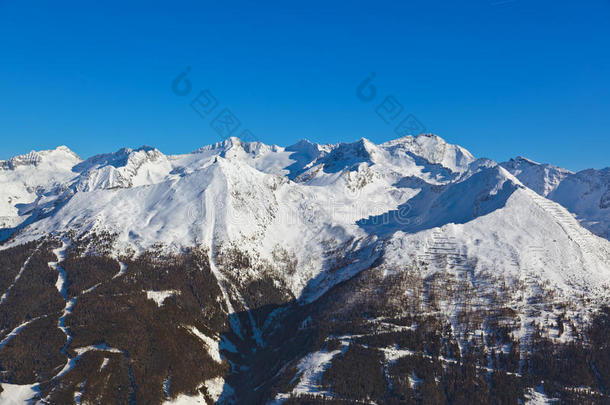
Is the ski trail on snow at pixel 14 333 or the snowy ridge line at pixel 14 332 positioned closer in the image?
the ski trail on snow at pixel 14 333

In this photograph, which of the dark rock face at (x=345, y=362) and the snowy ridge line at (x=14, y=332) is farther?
the snowy ridge line at (x=14, y=332)

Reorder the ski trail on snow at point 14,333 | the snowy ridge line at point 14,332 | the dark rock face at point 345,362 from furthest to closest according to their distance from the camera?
the snowy ridge line at point 14,332 → the ski trail on snow at point 14,333 → the dark rock face at point 345,362

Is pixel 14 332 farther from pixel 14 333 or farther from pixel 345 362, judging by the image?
pixel 345 362

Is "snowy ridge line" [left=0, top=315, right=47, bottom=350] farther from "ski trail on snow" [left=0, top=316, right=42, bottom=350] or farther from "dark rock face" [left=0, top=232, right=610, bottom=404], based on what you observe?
"dark rock face" [left=0, top=232, right=610, bottom=404]

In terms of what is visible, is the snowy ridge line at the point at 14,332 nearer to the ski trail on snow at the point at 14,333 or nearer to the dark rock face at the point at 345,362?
the ski trail on snow at the point at 14,333

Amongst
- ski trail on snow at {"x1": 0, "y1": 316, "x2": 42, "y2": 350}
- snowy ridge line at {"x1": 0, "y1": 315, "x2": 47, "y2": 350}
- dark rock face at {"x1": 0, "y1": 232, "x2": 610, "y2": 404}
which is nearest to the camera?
dark rock face at {"x1": 0, "y1": 232, "x2": 610, "y2": 404}

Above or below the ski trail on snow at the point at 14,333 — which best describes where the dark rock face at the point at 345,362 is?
below

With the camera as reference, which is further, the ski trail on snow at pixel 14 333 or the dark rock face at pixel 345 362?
the ski trail on snow at pixel 14 333

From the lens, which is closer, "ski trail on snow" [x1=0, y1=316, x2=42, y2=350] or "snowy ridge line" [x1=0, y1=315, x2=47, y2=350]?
"ski trail on snow" [x1=0, y1=316, x2=42, y2=350]

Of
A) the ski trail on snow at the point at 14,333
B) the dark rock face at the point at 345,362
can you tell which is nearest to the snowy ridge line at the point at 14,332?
the ski trail on snow at the point at 14,333

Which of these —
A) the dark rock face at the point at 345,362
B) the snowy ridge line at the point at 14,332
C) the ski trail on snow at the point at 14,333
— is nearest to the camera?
the dark rock face at the point at 345,362

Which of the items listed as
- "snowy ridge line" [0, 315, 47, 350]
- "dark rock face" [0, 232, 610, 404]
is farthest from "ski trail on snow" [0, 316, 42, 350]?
"dark rock face" [0, 232, 610, 404]

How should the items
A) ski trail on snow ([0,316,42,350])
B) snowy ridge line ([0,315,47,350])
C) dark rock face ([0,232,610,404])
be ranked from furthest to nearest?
snowy ridge line ([0,315,47,350]) < ski trail on snow ([0,316,42,350]) < dark rock face ([0,232,610,404])

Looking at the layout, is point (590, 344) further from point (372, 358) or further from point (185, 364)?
point (185, 364)
